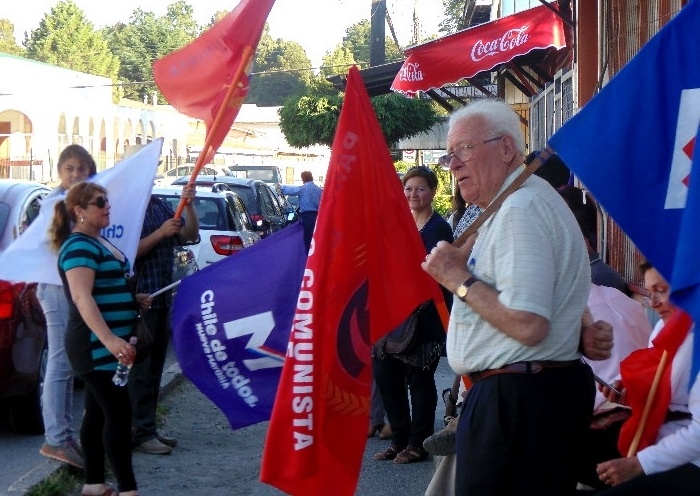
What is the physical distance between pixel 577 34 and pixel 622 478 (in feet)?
22.2

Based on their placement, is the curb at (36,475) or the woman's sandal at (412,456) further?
the woman's sandal at (412,456)

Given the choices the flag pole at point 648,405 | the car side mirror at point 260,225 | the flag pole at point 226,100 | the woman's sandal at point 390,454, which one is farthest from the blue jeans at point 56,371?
the car side mirror at point 260,225

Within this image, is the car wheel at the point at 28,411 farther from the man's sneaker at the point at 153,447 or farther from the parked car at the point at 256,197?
the parked car at the point at 256,197

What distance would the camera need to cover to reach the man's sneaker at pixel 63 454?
253 inches

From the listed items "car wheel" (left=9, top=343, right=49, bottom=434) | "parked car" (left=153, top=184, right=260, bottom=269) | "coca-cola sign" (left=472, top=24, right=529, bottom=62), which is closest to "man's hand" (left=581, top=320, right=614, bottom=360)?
"car wheel" (left=9, top=343, right=49, bottom=434)

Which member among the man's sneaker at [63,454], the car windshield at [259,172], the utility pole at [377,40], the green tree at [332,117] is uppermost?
the utility pole at [377,40]

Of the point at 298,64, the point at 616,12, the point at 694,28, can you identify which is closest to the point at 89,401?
the point at 694,28

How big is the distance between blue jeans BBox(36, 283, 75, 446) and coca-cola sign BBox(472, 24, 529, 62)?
6.50m

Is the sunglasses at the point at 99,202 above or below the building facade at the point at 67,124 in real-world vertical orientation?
below

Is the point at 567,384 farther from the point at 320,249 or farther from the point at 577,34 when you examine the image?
the point at 577,34

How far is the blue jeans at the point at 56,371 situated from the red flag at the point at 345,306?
Result: 2646 millimetres

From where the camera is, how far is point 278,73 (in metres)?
116

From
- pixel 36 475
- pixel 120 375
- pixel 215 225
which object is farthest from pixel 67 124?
pixel 120 375

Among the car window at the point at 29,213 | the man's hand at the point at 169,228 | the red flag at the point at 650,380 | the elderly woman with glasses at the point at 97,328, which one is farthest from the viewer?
the car window at the point at 29,213
